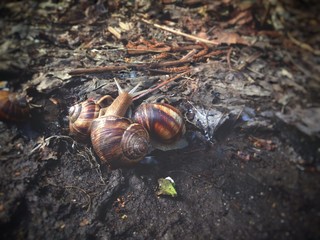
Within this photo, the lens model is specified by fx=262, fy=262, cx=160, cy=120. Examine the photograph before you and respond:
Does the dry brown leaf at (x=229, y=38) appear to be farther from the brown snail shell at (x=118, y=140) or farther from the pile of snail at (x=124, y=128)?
the brown snail shell at (x=118, y=140)

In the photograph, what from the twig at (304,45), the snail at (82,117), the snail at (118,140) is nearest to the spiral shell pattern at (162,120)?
the snail at (118,140)

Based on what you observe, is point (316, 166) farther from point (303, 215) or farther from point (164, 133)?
point (164, 133)

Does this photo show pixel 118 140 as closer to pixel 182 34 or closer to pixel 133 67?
pixel 133 67

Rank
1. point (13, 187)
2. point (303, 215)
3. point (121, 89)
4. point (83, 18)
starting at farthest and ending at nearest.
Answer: point (83, 18)
point (121, 89)
point (13, 187)
point (303, 215)

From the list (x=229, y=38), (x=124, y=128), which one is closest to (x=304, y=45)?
(x=229, y=38)

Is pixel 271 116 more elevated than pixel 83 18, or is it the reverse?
pixel 83 18

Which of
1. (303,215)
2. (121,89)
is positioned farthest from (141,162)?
(303,215)
